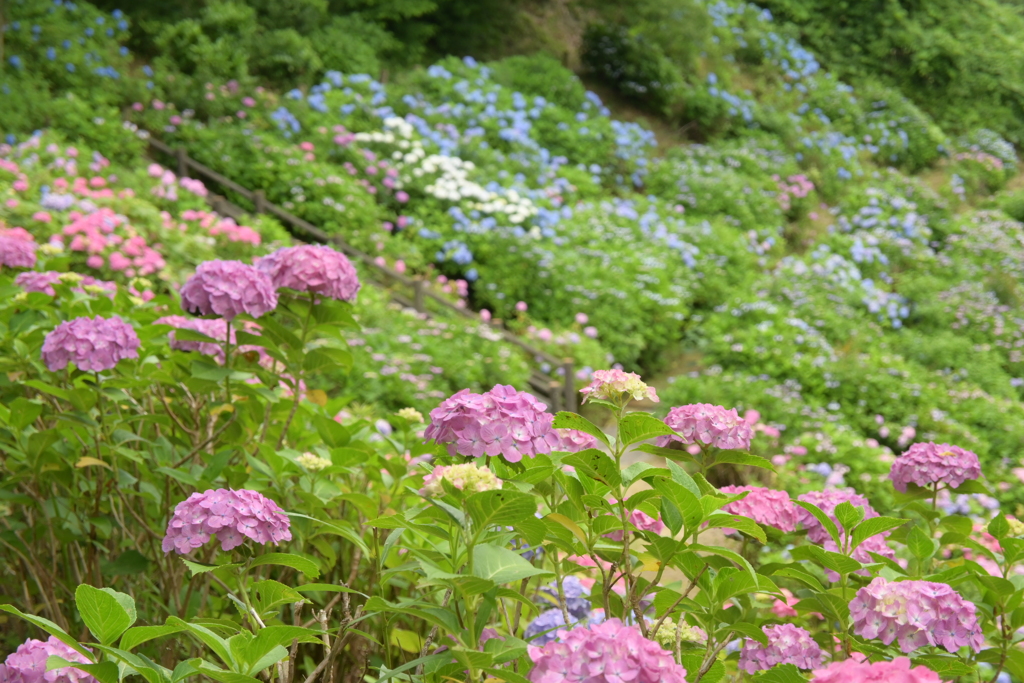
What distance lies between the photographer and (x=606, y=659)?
768 mm

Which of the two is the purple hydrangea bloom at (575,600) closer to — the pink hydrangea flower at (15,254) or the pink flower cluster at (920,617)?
the pink flower cluster at (920,617)

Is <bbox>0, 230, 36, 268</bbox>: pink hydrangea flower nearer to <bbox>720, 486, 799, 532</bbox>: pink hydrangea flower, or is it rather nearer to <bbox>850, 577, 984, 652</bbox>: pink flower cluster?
<bbox>720, 486, 799, 532</bbox>: pink hydrangea flower

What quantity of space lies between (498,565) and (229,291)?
0.91 metres

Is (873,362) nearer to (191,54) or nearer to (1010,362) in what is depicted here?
(1010,362)

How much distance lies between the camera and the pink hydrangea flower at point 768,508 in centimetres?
140

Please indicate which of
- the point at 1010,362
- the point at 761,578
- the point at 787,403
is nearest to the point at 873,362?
the point at 787,403

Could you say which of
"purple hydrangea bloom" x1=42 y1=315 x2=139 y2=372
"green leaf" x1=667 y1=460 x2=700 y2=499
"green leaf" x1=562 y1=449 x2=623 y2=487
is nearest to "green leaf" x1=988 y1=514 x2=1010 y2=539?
"green leaf" x1=667 y1=460 x2=700 y2=499

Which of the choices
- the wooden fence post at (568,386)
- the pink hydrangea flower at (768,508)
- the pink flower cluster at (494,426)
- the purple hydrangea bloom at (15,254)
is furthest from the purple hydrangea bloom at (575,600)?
the wooden fence post at (568,386)

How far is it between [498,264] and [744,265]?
2.49 m

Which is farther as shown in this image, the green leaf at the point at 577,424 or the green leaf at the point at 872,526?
the green leaf at the point at 872,526

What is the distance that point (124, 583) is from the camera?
1.97 m

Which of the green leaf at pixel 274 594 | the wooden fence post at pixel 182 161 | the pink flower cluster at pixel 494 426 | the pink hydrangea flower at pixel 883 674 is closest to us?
the pink hydrangea flower at pixel 883 674

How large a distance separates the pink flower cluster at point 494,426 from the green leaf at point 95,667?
0.41 meters

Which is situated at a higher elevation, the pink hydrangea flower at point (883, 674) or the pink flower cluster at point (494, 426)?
the pink flower cluster at point (494, 426)
